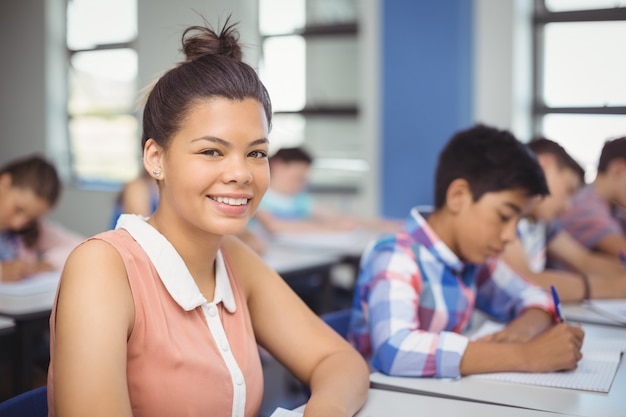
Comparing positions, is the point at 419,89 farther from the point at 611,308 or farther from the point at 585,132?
the point at 611,308

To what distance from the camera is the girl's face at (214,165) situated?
1.08m

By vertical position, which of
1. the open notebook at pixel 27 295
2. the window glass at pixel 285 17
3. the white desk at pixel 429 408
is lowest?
the white desk at pixel 429 408

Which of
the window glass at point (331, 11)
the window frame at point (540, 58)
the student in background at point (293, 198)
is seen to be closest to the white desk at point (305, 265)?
the student in background at point (293, 198)

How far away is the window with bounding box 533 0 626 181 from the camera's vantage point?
2.61 meters

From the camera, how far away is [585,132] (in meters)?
3.48

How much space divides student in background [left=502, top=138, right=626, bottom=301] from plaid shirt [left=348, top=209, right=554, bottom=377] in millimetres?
240

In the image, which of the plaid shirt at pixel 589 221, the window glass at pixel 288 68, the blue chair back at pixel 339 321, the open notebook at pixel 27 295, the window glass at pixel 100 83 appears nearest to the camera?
the blue chair back at pixel 339 321

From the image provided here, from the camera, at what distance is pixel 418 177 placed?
4145 mm

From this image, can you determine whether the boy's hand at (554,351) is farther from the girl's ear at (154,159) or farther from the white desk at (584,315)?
the girl's ear at (154,159)

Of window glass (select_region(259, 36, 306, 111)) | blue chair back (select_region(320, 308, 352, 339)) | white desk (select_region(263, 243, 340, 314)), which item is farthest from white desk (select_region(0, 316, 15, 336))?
window glass (select_region(259, 36, 306, 111))

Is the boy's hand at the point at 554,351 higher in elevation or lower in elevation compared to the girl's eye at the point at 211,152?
lower

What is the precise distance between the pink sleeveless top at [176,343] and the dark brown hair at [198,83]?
17 cm

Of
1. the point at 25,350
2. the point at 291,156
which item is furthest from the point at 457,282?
the point at 291,156

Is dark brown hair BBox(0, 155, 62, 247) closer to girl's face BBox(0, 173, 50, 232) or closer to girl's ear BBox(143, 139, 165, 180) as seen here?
girl's face BBox(0, 173, 50, 232)
